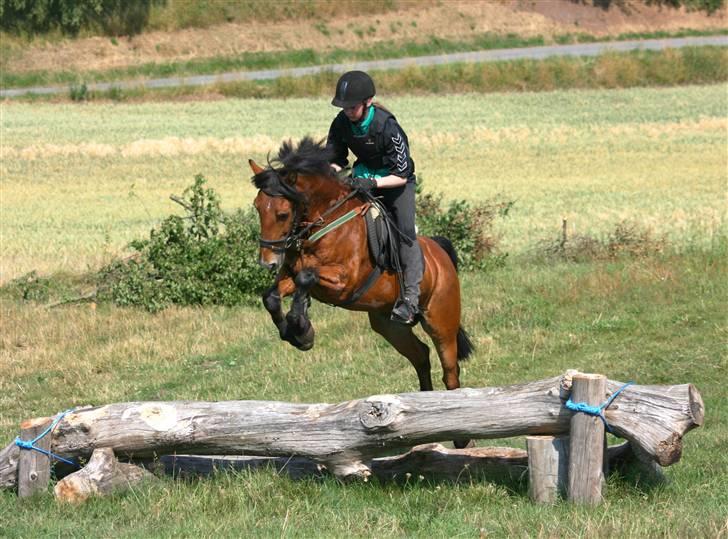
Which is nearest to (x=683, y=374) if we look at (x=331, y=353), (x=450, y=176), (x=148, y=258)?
(x=331, y=353)

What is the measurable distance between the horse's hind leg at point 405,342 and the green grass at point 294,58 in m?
48.2

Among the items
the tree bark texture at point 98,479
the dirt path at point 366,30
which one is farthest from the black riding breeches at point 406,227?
the dirt path at point 366,30

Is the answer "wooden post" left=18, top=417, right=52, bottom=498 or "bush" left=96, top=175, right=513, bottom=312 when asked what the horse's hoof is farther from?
"bush" left=96, top=175, right=513, bottom=312

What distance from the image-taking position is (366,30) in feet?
222

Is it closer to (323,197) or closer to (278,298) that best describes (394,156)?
(323,197)

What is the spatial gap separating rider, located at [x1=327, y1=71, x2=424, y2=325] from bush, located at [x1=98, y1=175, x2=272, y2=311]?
23.2 ft

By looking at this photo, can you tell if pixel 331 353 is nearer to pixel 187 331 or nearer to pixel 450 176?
pixel 187 331

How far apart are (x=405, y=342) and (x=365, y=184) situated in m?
1.95

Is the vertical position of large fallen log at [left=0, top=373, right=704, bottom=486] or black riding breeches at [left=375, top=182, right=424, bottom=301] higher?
black riding breeches at [left=375, top=182, right=424, bottom=301]

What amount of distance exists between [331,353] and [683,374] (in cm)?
448

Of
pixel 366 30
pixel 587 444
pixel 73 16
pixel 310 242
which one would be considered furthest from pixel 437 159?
pixel 73 16

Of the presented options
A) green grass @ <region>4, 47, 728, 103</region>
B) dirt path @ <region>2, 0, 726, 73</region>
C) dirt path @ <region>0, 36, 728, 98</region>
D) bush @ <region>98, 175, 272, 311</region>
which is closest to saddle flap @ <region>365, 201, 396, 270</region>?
bush @ <region>98, 175, 272, 311</region>

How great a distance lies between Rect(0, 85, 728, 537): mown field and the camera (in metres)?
7.71

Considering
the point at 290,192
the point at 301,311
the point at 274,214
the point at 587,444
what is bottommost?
the point at 587,444
